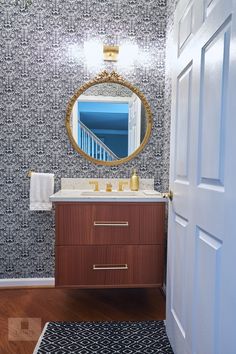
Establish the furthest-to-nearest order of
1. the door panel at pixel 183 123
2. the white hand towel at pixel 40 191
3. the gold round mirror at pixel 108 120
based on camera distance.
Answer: the gold round mirror at pixel 108 120
the white hand towel at pixel 40 191
the door panel at pixel 183 123

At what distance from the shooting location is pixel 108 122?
2512 millimetres

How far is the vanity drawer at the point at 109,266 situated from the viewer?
202cm

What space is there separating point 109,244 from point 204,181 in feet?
3.61

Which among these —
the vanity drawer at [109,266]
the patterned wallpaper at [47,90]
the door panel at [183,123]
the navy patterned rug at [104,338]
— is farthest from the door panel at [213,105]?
the patterned wallpaper at [47,90]

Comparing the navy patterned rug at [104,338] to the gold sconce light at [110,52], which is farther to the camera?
the gold sconce light at [110,52]

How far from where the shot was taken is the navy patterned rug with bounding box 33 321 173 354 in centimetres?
167

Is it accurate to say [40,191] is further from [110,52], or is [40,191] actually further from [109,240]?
[110,52]

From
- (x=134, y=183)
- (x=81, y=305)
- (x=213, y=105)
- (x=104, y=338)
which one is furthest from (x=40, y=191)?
(x=213, y=105)

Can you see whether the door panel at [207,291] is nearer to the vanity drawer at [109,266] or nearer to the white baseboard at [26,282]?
the vanity drawer at [109,266]

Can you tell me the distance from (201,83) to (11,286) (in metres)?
2.37

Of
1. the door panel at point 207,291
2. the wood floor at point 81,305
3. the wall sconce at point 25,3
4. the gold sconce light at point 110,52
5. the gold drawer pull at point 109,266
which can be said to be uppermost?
the wall sconce at point 25,3

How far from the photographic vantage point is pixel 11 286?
Answer: 253cm

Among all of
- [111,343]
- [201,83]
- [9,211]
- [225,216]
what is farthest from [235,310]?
[9,211]

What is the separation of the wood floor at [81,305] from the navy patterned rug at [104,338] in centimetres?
10
